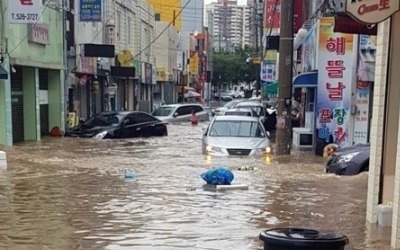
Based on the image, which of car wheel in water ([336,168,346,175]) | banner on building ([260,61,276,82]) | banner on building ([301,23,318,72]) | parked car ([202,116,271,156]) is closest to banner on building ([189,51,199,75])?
banner on building ([260,61,276,82])

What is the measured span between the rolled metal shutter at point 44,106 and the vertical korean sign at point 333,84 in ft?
40.4

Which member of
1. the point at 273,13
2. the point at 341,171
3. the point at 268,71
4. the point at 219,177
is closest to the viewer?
the point at 219,177

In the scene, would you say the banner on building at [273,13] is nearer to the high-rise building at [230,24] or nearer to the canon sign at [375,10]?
the canon sign at [375,10]

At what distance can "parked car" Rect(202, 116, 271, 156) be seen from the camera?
55.0ft

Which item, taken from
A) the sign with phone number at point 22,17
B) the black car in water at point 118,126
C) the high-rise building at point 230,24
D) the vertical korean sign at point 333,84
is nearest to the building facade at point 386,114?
the vertical korean sign at point 333,84

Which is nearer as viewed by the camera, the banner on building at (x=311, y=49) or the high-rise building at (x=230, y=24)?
the banner on building at (x=311, y=49)

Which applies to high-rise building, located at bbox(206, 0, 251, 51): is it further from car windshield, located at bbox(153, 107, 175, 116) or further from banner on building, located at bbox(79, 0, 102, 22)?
banner on building, located at bbox(79, 0, 102, 22)

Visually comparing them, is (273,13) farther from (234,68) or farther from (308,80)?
(234,68)

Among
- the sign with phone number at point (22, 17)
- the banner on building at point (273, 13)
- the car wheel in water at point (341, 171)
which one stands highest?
the banner on building at point (273, 13)

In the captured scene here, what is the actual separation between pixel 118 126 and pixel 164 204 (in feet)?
51.1

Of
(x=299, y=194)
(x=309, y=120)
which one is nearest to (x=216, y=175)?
(x=299, y=194)

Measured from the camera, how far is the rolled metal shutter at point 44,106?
26328 mm

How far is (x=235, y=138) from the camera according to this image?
17531mm

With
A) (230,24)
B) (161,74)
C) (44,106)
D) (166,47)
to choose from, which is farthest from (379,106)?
(230,24)
